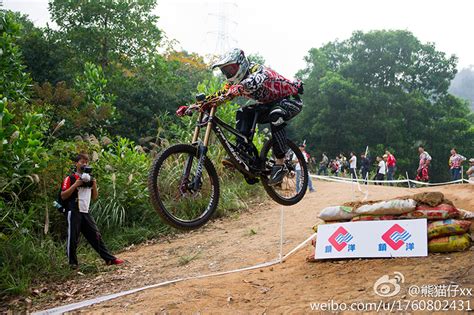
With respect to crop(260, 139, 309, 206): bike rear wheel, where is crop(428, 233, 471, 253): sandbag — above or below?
below

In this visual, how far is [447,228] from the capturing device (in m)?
8.02

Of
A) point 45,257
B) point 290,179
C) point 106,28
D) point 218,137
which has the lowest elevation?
point 45,257

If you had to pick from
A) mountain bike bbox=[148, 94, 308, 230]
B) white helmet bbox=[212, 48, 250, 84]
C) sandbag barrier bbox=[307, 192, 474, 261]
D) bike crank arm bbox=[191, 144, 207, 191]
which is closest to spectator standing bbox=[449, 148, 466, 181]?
sandbag barrier bbox=[307, 192, 474, 261]

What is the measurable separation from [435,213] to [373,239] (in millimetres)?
1145

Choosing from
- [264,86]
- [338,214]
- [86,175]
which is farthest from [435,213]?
[86,175]

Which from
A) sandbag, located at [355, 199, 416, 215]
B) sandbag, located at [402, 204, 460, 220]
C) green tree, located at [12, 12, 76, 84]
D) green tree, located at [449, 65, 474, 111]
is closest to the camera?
sandbag, located at [402, 204, 460, 220]

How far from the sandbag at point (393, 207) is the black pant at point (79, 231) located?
16.4 ft

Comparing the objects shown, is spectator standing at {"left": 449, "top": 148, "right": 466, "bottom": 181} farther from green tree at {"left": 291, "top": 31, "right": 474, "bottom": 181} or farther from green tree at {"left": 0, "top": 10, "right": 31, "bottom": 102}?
green tree at {"left": 291, "top": 31, "right": 474, "bottom": 181}

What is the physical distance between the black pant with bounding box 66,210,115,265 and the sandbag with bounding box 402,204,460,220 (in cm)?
557

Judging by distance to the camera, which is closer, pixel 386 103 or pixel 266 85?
pixel 266 85

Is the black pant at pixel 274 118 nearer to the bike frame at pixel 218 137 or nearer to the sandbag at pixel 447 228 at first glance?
the bike frame at pixel 218 137

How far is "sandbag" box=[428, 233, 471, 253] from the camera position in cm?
800

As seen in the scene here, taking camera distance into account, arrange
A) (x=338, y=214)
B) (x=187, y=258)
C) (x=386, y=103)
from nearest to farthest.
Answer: (x=338, y=214) < (x=187, y=258) < (x=386, y=103)

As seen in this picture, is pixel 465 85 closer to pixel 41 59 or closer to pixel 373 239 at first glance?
pixel 41 59
